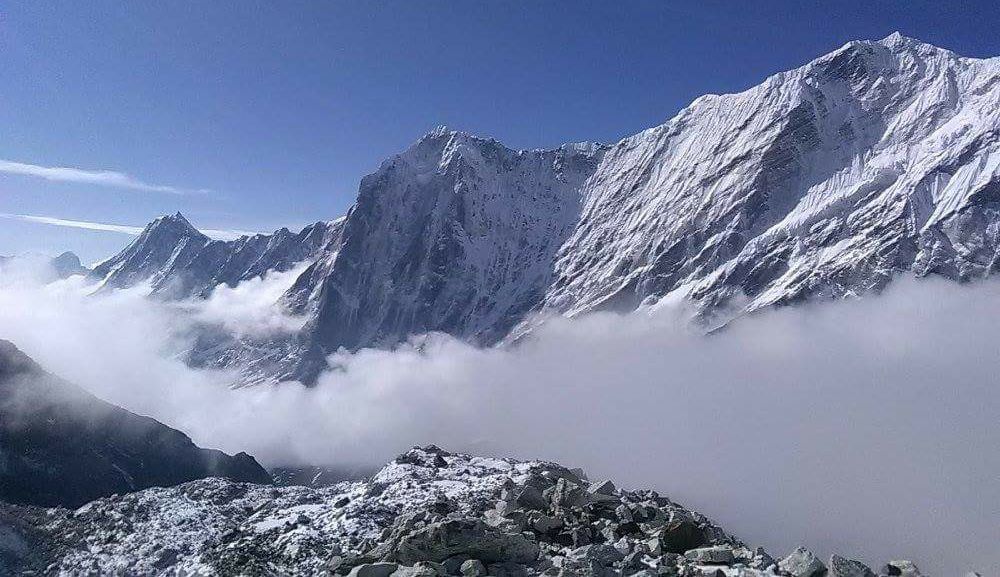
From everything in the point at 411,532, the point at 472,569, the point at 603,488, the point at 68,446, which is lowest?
the point at 472,569

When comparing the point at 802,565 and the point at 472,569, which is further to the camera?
the point at 472,569

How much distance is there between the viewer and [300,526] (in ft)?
183

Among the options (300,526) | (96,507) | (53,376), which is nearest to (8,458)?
(53,376)

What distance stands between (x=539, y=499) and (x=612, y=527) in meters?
9.74

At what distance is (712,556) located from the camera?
36.2 metres

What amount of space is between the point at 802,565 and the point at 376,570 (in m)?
24.0

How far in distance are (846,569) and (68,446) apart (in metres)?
165

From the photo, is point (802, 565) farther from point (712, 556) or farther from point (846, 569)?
point (712, 556)

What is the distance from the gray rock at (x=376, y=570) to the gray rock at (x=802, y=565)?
2205 centimetres

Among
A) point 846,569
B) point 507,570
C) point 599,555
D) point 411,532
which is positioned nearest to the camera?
point 846,569

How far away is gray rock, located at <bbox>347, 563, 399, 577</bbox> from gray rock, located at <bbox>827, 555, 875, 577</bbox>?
24095 millimetres

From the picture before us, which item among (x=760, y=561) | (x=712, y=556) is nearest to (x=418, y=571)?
(x=712, y=556)

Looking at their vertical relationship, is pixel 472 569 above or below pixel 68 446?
below

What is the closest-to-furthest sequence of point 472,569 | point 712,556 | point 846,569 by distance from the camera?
point 846,569 → point 712,556 → point 472,569
